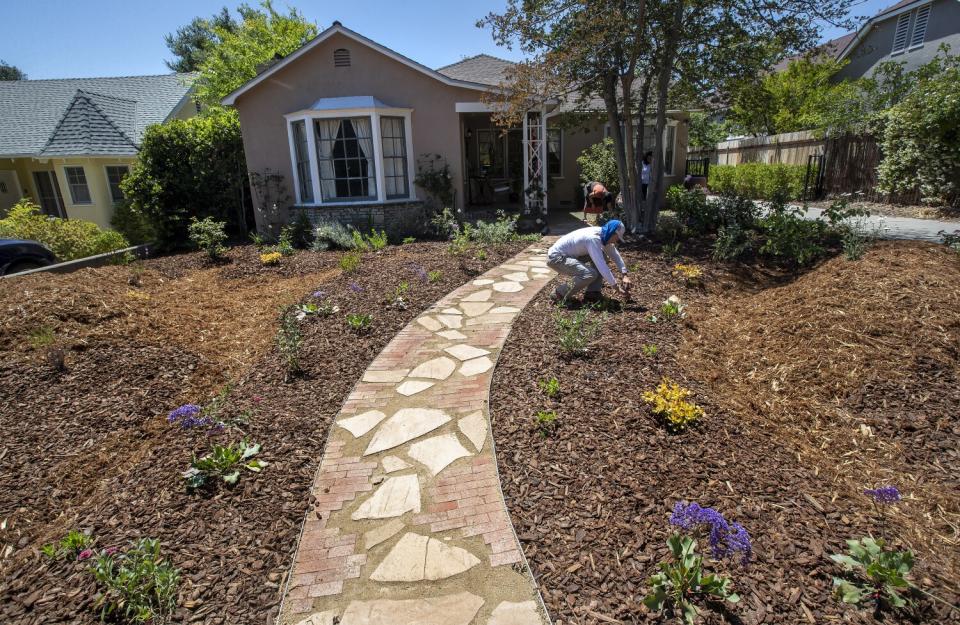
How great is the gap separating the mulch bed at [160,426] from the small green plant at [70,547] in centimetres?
6

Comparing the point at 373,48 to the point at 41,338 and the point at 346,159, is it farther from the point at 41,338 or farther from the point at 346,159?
the point at 41,338

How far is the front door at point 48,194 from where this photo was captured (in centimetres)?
1615

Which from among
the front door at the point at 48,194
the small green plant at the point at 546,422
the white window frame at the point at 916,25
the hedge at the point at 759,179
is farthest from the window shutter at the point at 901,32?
the front door at the point at 48,194

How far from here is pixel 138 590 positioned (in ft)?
6.72

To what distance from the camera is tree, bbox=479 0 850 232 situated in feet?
25.4

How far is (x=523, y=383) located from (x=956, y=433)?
108 inches

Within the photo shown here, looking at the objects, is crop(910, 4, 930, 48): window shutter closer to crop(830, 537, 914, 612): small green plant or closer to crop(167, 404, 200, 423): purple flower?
crop(830, 537, 914, 612): small green plant

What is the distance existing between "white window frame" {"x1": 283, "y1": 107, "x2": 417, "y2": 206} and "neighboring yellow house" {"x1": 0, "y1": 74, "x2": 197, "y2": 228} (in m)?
7.64

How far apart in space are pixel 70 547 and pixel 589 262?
515 cm

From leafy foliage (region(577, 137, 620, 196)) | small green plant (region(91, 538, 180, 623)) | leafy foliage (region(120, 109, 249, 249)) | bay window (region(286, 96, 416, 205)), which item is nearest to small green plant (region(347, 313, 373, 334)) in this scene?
small green plant (region(91, 538, 180, 623))

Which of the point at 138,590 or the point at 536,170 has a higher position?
the point at 536,170

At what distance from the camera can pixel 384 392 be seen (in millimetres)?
3982

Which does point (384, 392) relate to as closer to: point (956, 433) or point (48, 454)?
point (48, 454)

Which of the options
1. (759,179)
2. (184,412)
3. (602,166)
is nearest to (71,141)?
(602,166)
